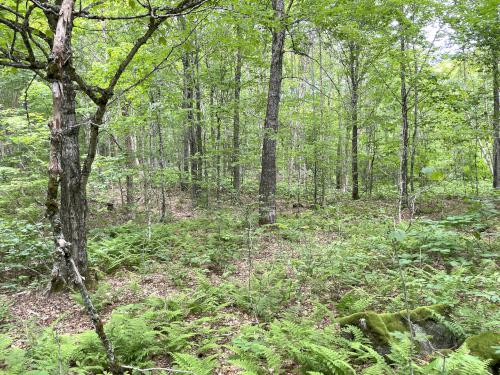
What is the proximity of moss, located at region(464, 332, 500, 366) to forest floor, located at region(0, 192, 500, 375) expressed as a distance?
303 mm

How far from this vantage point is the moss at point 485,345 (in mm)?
3383

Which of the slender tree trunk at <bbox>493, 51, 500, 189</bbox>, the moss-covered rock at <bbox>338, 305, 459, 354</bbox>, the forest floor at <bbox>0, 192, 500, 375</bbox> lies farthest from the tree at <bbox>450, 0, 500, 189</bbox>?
the moss-covered rock at <bbox>338, 305, 459, 354</bbox>

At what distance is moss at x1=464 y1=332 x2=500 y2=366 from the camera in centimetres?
338

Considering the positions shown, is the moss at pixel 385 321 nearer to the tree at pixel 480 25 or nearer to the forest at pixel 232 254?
the forest at pixel 232 254

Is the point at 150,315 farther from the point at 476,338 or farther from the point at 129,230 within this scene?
the point at 129,230

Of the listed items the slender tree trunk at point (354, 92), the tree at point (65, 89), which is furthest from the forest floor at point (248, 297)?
the slender tree trunk at point (354, 92)

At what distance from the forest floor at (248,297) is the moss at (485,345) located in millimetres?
303

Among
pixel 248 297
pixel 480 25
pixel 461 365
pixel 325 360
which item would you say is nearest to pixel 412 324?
pixel 461 365


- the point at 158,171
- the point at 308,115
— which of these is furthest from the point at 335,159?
the point at 158,171

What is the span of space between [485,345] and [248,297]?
3.42 m

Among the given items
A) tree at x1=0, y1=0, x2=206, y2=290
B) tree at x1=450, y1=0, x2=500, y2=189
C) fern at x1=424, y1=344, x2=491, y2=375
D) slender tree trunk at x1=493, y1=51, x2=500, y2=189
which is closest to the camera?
tree at x1=0, y1=0, x2=206, y2=290

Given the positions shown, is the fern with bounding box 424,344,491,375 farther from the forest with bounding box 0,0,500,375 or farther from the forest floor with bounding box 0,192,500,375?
the forest floor with bounding box 0,192,500,375

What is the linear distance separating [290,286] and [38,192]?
12028 millimetres

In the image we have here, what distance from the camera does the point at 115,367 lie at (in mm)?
2418
